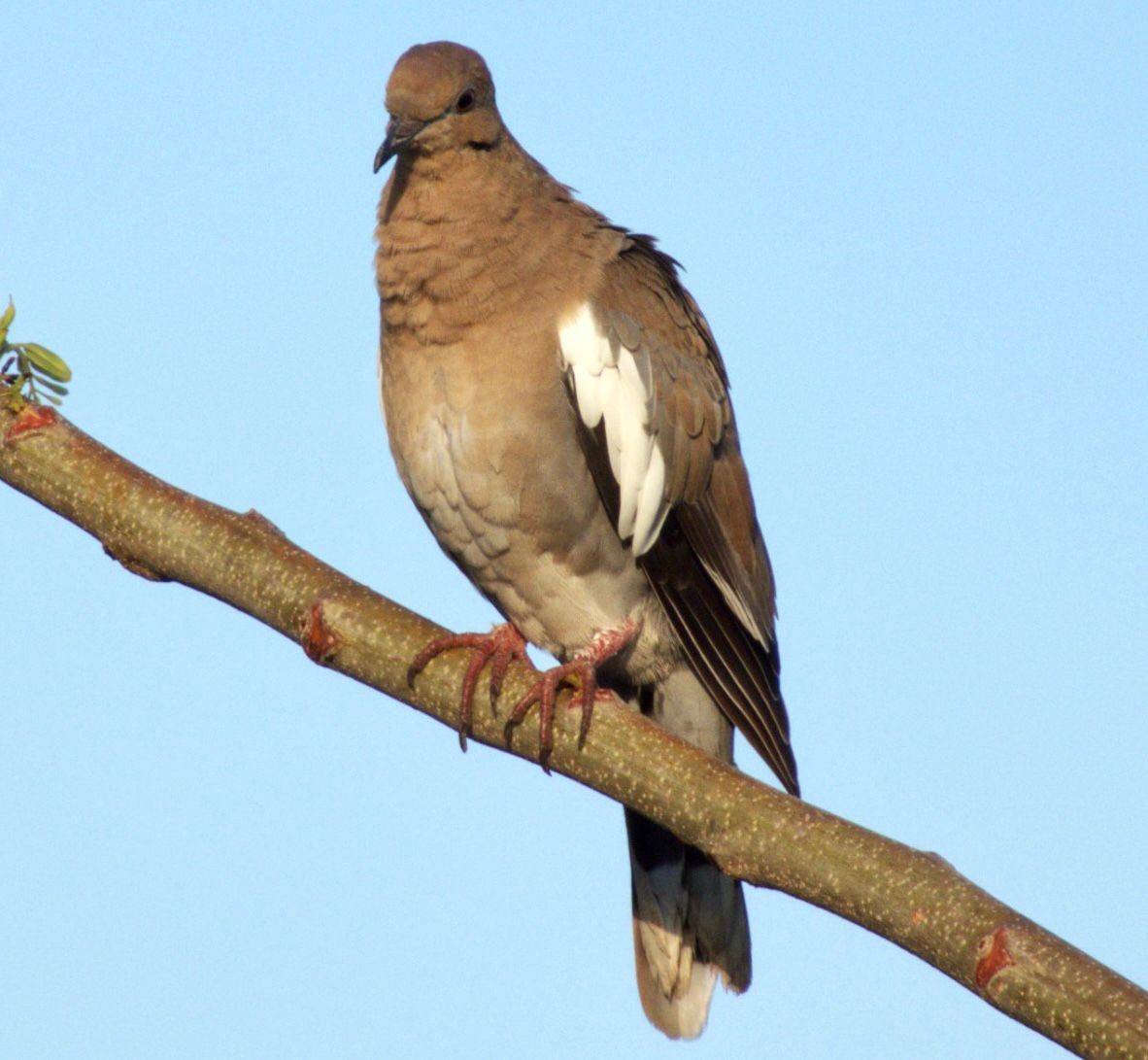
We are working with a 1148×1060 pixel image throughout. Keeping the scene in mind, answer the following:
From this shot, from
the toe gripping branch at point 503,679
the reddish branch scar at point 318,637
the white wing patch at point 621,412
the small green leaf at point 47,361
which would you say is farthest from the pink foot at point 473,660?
the small green leaf at point 47,361

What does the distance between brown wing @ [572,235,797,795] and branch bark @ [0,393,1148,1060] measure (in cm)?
82

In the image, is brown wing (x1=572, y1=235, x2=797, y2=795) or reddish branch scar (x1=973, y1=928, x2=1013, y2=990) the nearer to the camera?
reddish branch scar (x1=973, y1=928, x2=1013, y2=990)

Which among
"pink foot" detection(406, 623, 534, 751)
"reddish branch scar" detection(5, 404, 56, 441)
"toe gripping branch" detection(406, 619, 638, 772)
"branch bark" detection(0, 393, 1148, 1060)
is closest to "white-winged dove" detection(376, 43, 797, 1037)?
"pink foot" detection(406, 623, 534, 751)

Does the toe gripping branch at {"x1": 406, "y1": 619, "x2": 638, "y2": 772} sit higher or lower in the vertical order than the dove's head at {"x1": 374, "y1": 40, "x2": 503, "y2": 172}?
lower

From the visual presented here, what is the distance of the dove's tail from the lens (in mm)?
4707

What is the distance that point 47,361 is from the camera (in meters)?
3.30

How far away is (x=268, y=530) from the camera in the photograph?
3.45 meters

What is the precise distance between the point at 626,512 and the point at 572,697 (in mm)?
954

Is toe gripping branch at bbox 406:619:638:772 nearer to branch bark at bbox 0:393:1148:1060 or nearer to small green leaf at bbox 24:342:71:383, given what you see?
branch bark at bbox 0:393:1148:1060

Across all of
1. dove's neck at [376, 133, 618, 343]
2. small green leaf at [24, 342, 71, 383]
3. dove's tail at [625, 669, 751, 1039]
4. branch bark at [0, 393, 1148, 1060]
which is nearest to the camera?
branch bark at [0, 393, 1148, 1060]

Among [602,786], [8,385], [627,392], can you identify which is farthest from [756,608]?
[8,385]

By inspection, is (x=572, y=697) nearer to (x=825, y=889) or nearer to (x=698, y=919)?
(x=825, y=889)

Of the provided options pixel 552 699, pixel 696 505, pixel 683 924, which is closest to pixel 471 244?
pixel 696 505

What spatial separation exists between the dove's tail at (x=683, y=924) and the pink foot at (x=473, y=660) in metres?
1.00
